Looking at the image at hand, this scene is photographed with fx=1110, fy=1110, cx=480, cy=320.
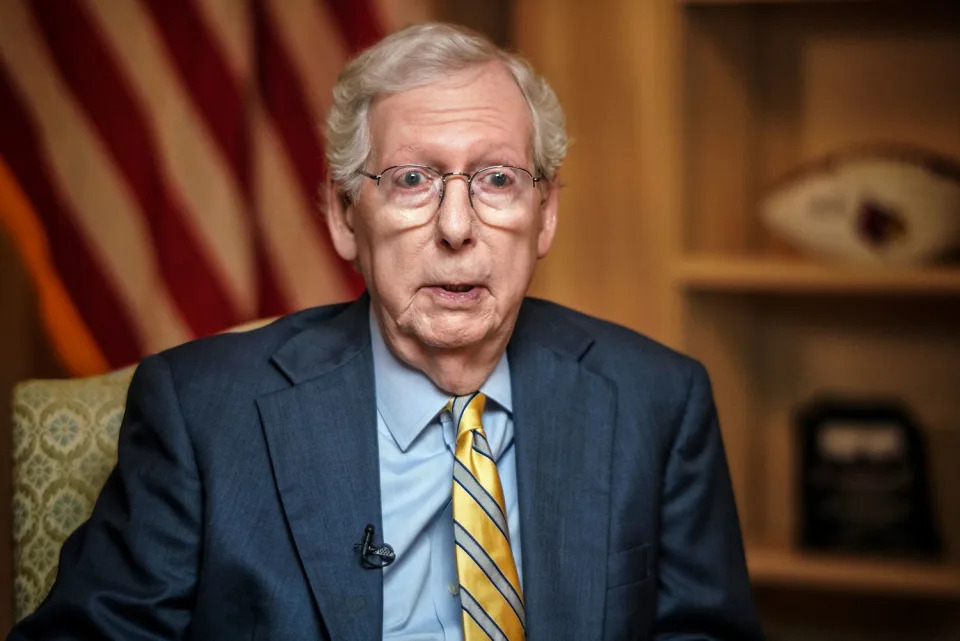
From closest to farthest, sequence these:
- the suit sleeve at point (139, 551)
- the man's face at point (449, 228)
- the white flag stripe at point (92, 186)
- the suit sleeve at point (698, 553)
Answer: the suit sleeve at point (139, 551), the man's face at point (449, 228), the suit sleeve at point (698, 553), the white flag stripe at point (92, 186)

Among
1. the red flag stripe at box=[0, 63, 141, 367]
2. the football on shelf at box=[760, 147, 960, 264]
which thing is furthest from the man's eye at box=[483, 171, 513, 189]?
the football on shelf at box=[760, 147, 960, 264]

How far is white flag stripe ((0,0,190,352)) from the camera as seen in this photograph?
7.50ft

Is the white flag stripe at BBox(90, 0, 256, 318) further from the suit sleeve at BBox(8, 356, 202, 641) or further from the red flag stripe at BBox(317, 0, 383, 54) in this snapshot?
the suit sleeve at BBox(8, 356, 202, 641)

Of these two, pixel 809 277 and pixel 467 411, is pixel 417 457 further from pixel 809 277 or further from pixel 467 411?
pixel 809 277

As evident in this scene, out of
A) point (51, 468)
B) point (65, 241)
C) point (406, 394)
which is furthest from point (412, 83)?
point (65, 241)

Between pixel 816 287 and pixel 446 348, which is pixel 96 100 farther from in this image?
pixel 816 287

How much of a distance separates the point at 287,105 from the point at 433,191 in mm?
1060

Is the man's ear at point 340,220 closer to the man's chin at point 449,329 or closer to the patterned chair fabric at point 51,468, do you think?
the man's chin at point 449,329

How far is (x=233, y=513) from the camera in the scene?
4.94 feet

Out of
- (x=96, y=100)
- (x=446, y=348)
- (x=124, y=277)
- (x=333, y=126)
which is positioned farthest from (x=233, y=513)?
(x=96, y=100)

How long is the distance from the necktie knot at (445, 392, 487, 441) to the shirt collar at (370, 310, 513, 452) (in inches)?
0.6

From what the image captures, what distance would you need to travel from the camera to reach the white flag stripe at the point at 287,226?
2516 mm

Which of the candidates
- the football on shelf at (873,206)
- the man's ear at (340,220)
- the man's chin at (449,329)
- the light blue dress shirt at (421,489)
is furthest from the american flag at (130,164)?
the football on shelf at (873,206)

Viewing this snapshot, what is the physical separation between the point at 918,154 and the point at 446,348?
Answer: 1572mm
